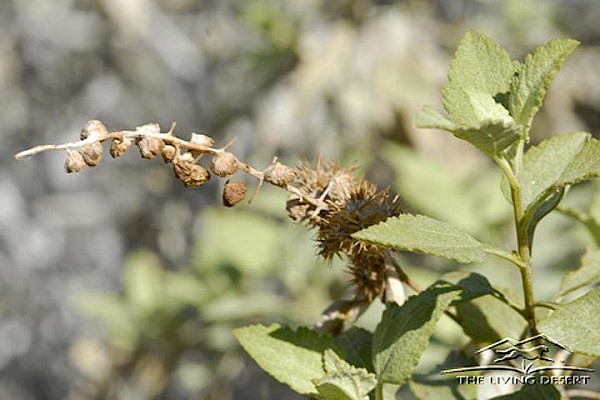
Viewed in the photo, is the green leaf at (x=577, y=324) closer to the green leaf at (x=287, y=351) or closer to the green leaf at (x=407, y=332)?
the green leaf at (x=407, y=332)

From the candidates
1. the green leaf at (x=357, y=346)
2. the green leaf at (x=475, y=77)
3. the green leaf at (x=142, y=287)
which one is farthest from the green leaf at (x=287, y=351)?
the green leaf at (x=142, y=287)

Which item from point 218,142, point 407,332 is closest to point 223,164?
point 407,332

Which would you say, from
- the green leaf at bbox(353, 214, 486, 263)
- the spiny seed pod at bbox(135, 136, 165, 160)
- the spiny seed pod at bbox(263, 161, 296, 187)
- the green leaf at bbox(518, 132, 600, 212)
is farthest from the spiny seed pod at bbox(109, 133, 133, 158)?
the green leaf at bbox(518, 132, 600, 212)

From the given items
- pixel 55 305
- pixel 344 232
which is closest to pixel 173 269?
pixel 55 305

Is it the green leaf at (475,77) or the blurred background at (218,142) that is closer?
the green leaf at (475,77)

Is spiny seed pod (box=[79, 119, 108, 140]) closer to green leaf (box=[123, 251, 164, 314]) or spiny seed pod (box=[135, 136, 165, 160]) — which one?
spiny seed pod (box=[135, 136, 165, 160])

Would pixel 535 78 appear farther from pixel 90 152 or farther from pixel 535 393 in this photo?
pixel 90 152
